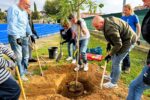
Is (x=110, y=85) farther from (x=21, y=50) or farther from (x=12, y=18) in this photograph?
(x=12, y=18)

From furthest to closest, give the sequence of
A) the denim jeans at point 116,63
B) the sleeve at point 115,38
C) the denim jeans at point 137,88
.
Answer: the denim jeans at point 116,63 → the sleeve at point 115,38 → the denim jeans at point 137,88

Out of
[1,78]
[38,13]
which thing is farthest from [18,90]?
[38,13]

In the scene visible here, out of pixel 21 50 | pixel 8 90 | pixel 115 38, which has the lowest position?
pixel 8 90

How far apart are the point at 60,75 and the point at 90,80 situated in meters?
0.88

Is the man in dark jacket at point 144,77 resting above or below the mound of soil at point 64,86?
above

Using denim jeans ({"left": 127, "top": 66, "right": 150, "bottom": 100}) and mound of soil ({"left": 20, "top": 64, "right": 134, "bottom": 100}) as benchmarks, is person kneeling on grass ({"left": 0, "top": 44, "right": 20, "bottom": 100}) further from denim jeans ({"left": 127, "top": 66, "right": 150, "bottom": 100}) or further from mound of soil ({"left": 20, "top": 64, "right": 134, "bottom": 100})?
denim jeans ({"left": 127, "top": 66, "right": 150, "bottom": 100})

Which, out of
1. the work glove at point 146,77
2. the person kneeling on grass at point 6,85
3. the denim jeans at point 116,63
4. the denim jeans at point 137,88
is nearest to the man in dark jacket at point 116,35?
the denim jeans at point 116,63

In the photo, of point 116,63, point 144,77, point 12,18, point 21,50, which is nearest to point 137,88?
point 144,77

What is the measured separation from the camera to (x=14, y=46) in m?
5.30

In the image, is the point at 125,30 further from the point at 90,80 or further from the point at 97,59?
the point at 97,59

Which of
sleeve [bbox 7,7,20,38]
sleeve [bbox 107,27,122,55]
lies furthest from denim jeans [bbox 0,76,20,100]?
sleeve [bbox 7,7,20,38]

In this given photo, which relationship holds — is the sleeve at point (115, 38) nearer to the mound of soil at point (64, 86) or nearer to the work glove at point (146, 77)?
the mound of soil at point (64, 86)

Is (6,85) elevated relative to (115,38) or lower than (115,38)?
lower

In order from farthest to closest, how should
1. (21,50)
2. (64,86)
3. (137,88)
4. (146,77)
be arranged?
(64,86)
(21,50)
(137,88)
(146,77)
